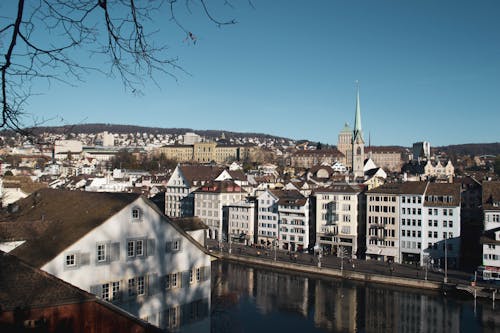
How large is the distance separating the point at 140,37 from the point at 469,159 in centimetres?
17116

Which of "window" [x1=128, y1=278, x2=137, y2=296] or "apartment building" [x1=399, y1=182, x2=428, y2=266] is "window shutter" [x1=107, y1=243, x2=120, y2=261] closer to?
"window" [x1=128, y1=278, x2=137, y2=296]

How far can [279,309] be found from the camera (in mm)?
32750

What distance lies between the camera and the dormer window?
16.9m

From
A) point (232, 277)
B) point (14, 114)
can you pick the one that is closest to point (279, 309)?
point (232, 277)

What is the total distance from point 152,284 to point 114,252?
1.81 metres

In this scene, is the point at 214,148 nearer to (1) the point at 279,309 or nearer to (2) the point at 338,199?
(2) the point at 338,199

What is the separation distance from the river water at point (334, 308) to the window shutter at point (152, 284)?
887 centimetres

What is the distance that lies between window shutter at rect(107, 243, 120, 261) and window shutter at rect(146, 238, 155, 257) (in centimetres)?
110

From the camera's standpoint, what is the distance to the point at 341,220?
1993 inches

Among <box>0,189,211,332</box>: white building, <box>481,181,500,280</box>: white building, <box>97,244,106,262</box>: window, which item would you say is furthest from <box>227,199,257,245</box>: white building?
<box>97,244,106,262</box>: window

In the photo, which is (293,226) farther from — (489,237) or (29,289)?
(29,289)

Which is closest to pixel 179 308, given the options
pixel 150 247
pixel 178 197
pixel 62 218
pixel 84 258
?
pixel 150 247

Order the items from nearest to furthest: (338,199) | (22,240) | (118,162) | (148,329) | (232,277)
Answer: (148,329)
(22,240)
(232,277)
(338,199)
(118,162)

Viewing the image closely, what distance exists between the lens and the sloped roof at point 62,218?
15273 mm
